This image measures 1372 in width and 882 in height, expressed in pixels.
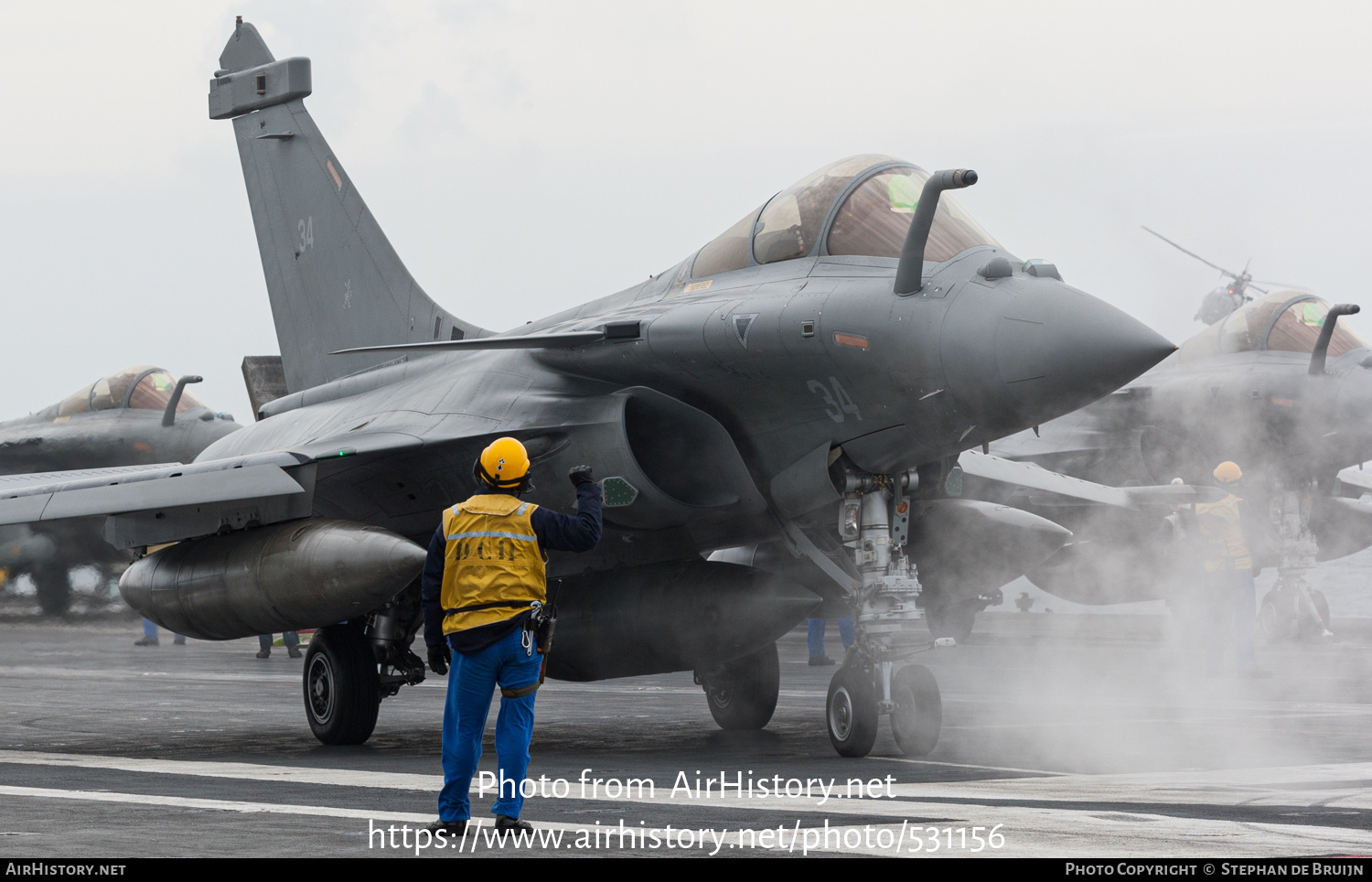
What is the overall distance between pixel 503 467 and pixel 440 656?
2.92 feet

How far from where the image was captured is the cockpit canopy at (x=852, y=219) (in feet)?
30.2

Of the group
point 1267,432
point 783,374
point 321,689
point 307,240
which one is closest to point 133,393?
point 307,240

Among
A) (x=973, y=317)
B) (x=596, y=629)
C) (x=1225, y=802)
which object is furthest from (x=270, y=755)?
(x=1225, y=802)

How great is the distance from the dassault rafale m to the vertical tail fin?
5.97 feet

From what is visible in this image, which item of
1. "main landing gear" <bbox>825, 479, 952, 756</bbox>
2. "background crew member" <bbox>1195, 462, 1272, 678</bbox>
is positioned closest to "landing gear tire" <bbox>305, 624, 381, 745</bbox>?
"main landing gear" <bbox>825, 479, 952, 756</bbox>

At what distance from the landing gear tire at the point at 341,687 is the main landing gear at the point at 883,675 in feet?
12.1

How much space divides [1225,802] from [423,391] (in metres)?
6.87

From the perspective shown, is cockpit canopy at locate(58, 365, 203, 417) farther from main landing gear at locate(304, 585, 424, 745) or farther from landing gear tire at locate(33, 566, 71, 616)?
main landing gear at locate(304, 585, 424, 745)

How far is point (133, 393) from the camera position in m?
26.8

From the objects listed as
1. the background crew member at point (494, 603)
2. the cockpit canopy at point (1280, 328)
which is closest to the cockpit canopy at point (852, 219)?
the background crew member at point (494, 603)

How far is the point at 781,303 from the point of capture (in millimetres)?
9328

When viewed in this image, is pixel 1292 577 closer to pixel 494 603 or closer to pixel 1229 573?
pixel 1229 573
